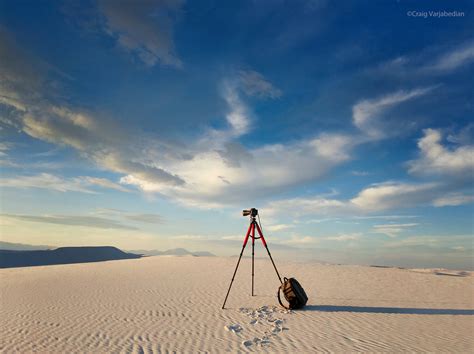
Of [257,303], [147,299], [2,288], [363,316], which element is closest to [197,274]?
[147,299]

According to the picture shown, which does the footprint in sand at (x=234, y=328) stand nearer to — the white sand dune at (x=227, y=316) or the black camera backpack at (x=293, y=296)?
the white sand dune at (x=227, y=316)

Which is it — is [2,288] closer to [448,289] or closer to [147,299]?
[147,299]

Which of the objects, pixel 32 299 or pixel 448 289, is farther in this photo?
pixel 448 289

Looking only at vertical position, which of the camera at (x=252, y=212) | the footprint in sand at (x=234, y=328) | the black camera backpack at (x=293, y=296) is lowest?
the footprint in sand at (x=234, y=328)

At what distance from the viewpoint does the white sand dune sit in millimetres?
9477

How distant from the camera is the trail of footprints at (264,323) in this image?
9.53 meters

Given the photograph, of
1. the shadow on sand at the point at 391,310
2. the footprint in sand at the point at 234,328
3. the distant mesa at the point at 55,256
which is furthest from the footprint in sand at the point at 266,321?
the distant mesa at the point at 55,256

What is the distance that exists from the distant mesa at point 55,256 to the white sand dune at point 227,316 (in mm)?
124126

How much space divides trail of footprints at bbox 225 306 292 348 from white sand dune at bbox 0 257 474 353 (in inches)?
1.4

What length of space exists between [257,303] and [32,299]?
11471 mm

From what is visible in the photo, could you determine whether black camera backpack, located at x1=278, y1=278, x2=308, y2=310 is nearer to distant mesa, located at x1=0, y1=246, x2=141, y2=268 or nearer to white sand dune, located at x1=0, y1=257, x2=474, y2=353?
white sand dune, located at x1=0, y1=257, x2=474, y2=353

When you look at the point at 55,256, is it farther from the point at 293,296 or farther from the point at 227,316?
the point at 293,296

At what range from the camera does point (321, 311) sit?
13.1 meters

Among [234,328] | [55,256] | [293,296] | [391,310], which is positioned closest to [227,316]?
[234,328]
